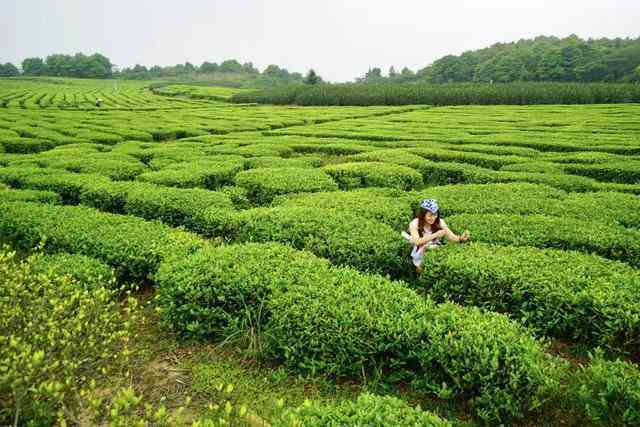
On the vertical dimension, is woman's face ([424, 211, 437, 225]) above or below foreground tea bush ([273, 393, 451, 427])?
above

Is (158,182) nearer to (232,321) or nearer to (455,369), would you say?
(232,321)

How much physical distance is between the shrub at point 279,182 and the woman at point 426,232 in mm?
4600

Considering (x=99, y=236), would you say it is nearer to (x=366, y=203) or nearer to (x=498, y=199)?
(x=366, y=203)

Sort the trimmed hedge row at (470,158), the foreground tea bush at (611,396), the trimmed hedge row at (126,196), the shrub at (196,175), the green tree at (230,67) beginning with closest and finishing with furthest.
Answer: the foreground tea bush at (611,396), the trimmed hedge row at (126,196), the shrub at (196,175), the trimmed hedge row at (470,158), the green tree at (230,67)

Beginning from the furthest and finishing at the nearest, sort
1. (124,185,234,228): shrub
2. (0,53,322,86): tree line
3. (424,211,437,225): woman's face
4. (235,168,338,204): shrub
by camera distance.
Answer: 1. (0,53,322,86): tree line
2. (235,168,338,204): shrub
3. (124,185,234,228): shrub
4. (424,211,437,225): woman's face

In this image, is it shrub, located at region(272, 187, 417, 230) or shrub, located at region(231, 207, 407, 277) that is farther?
shrub, located at region(272, 187, 417, 230)

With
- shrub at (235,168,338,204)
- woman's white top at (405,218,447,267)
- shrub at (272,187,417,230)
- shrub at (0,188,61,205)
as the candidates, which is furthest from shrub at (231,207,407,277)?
shrub at (0,188,61,205)

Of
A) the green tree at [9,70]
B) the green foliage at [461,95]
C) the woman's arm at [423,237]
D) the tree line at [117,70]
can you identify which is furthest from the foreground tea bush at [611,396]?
the green tree at [9,70]

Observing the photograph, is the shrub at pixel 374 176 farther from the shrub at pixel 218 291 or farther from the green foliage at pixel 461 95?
the green foliage at pixel 461 95

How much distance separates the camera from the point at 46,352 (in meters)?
4.27

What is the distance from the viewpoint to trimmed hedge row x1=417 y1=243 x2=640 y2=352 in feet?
17.1

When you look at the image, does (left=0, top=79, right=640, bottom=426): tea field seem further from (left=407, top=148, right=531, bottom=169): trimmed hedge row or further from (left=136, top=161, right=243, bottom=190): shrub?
(left=407, top=148, right=531, bottom=169): trimmed hedge row

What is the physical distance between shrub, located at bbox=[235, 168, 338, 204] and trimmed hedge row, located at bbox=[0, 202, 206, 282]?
3.70 meters

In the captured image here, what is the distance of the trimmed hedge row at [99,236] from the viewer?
6820 mm
